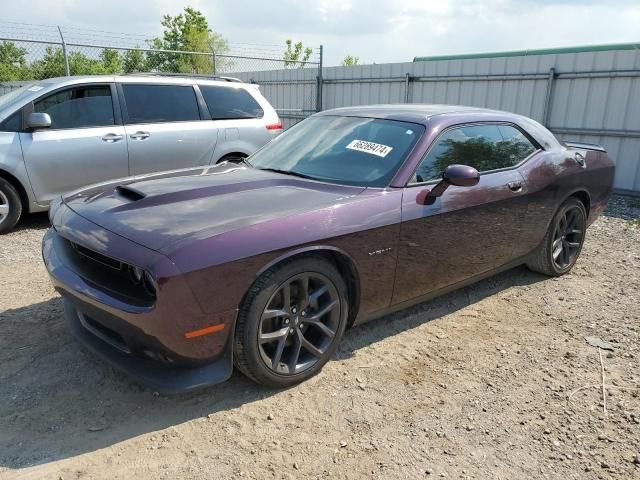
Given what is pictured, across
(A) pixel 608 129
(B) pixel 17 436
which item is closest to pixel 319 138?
(B) pixel 17 436

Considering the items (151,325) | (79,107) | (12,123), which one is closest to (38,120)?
(12,123)

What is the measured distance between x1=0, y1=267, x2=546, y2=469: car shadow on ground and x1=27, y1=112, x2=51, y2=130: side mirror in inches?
108

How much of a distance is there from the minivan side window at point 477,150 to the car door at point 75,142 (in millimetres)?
4068

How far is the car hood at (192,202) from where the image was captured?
105 inches

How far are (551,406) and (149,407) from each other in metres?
2.23

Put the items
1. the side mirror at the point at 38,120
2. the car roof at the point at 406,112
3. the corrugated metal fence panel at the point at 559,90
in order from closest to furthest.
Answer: the car roof at the point at 406,112, the side mirror at the point at 38,120, the corrugated metal fence panel at the point at 559,90

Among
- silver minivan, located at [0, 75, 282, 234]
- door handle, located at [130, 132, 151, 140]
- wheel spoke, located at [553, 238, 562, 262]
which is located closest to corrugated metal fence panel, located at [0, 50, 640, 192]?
wheel spoke, located at [553, 238, 562, 262]

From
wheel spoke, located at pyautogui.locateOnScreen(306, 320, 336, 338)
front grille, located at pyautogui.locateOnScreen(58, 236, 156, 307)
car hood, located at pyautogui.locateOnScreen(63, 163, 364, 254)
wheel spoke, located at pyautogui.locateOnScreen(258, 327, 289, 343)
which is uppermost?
car hood, located at pyautogui.locateOnScreen(63, 163, 364, 254)

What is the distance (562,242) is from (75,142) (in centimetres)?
529

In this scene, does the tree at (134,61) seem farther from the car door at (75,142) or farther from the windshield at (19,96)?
the car door at (75,142)

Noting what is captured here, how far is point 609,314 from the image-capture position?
13.8ft

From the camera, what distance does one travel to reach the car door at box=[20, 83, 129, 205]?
5.86 meters

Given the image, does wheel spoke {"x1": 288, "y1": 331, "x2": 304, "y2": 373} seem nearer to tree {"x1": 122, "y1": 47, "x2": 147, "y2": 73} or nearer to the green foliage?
the green foliage

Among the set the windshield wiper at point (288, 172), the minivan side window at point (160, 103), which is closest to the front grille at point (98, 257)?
the windshield wiper at point (288, 172)
